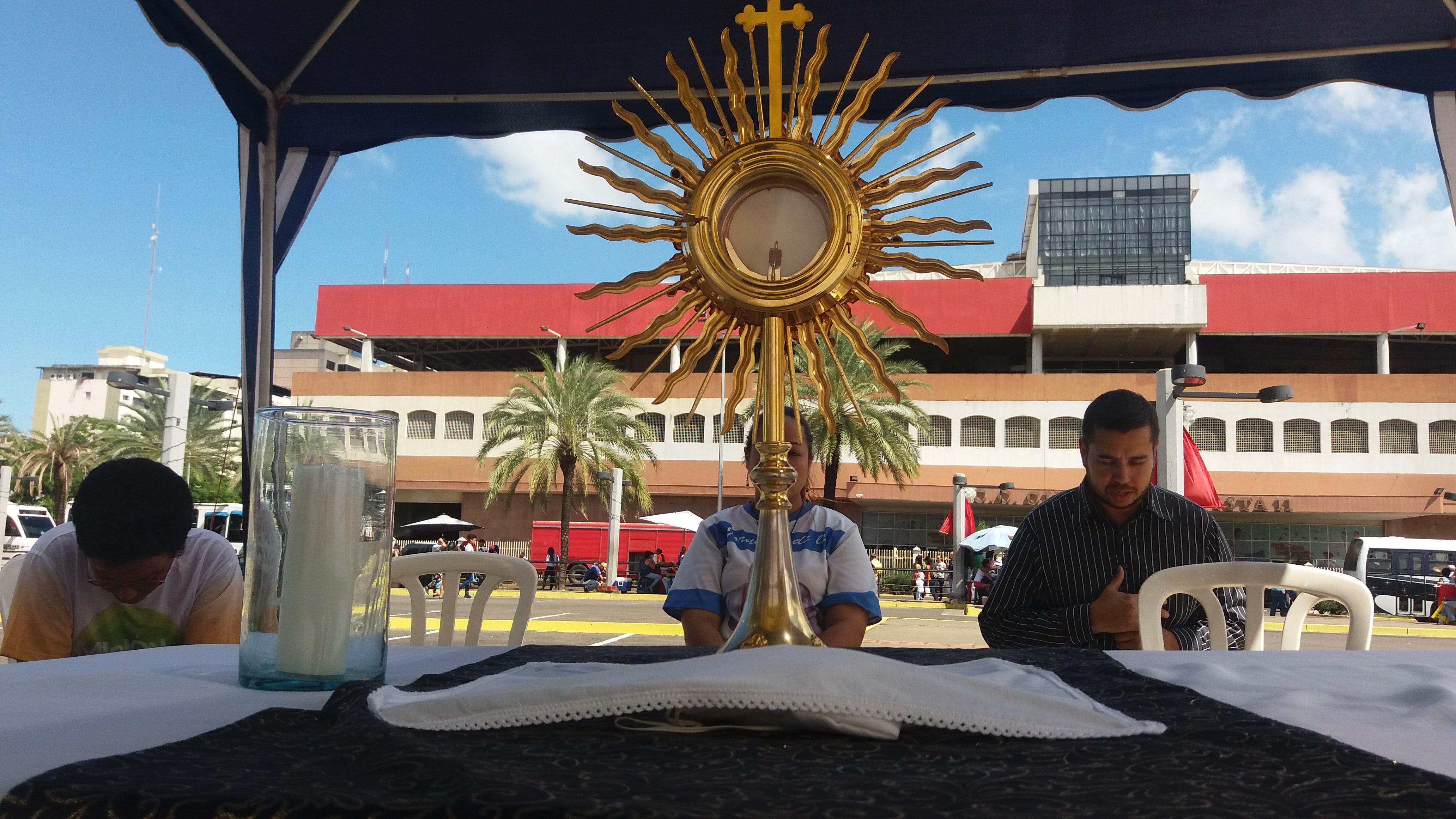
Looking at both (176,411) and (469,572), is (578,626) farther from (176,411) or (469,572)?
(469,572)

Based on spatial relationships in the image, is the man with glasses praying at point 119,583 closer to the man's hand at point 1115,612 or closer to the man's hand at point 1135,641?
the man's hand at point 1115,612

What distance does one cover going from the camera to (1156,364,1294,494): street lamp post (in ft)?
39.9

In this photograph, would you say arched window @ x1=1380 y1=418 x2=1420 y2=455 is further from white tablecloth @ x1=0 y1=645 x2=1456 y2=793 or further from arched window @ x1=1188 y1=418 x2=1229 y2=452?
white tablecloth @ x1=0 y1=645 x2=1456 y2=793

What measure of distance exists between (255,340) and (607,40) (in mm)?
1471

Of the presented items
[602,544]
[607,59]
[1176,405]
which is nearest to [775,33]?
[607,59]

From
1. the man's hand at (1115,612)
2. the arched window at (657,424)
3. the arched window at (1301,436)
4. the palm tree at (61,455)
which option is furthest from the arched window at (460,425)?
the man's hand at (1115,612)

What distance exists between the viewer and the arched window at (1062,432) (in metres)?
32.2

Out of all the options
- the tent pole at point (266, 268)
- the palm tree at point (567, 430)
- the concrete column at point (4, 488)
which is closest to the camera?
the tent pole at point (266, 268)

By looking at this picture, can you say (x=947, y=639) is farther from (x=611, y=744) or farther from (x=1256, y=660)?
(x=611, y=744)

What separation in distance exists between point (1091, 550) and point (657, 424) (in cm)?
3260

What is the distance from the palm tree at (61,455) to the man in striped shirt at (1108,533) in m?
43.0

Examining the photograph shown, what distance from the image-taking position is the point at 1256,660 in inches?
59.8

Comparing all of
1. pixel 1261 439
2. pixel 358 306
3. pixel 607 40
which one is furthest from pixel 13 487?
pixel 607 40

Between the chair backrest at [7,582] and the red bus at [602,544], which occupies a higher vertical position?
the chair backrest at [7,582]
